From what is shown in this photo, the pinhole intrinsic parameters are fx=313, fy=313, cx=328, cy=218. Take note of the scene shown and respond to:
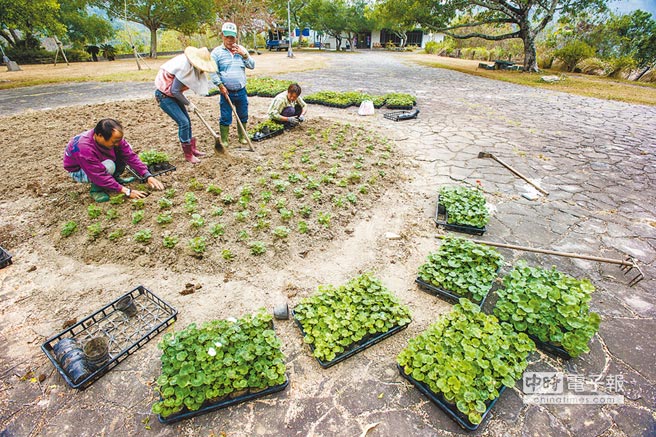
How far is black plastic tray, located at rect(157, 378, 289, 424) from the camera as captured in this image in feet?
7.04

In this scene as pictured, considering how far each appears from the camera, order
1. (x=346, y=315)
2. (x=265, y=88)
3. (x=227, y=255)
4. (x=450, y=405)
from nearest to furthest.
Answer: (x=450, y=405) < (x=346, y=315) < (x=227, y=255) < (x=265, y=88)

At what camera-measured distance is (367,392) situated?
241 cm

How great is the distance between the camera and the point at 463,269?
3318mm

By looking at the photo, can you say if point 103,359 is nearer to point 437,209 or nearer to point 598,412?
point 598,412

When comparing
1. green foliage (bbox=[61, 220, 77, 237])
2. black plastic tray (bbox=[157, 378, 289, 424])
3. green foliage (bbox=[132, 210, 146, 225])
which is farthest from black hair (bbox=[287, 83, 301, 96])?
black plastic tray (bbox=[157, 378, 289, 424])

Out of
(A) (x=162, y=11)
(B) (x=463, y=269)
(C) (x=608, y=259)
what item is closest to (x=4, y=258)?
(B) (x=463, y=269)

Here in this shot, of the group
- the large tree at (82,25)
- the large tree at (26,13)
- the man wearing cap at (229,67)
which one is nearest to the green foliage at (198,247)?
the man wearing cap at (229,67)

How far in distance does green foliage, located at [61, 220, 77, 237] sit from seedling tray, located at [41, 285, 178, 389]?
165 centimetres

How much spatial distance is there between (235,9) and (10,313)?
1588 inches

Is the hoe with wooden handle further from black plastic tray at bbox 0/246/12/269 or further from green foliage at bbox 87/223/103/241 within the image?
black plastic tray at bbox 0/246/12/269

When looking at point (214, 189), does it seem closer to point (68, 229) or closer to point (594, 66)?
point (68, 229)

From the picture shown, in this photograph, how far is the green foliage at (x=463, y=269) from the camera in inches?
124

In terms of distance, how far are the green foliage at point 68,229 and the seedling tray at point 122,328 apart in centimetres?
165

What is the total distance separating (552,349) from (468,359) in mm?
919
